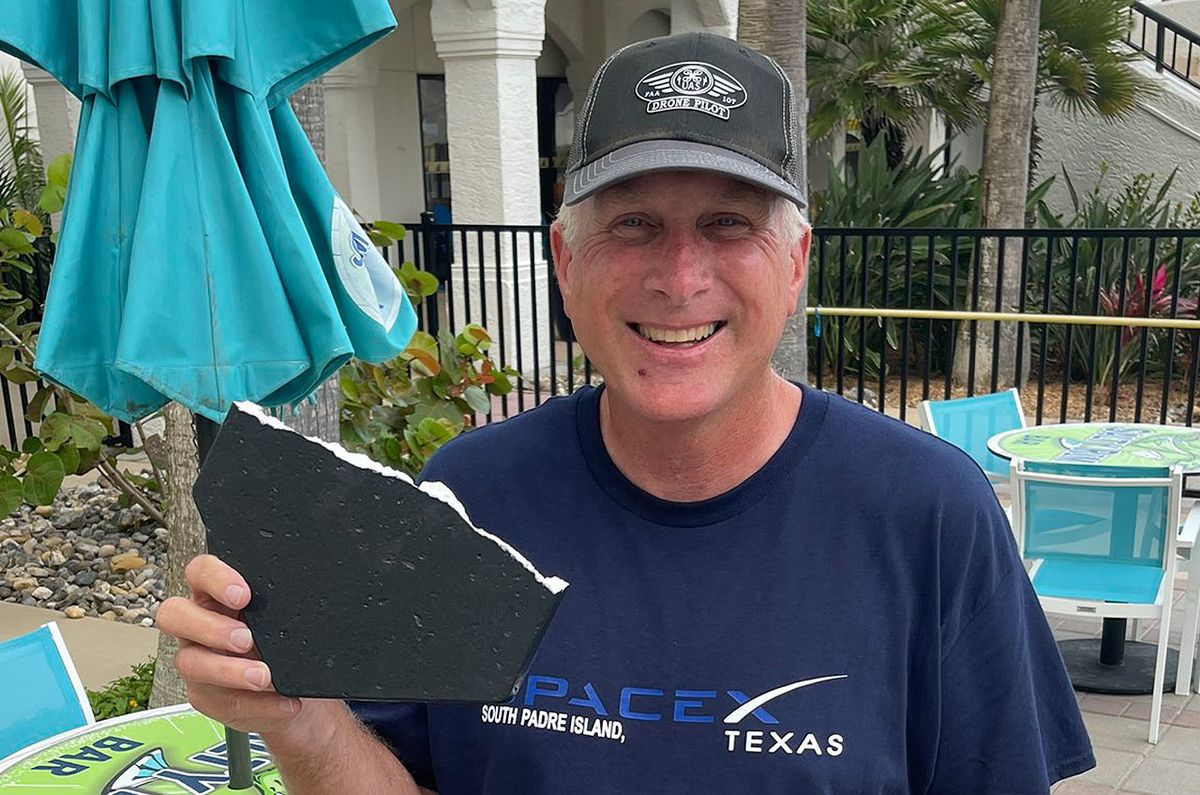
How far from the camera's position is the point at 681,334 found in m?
1.45

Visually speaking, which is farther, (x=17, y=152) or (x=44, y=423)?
(x=17, y=152)

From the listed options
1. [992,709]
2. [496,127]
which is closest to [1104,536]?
[992,709]

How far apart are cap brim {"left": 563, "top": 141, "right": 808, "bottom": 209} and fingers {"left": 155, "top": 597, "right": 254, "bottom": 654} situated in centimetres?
64

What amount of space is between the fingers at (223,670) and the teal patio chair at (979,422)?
15.2 ft

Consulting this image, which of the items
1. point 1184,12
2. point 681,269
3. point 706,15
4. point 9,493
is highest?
point 1184,12

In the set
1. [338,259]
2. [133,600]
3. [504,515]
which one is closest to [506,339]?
[133,600]

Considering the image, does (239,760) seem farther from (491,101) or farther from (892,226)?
(892,226)

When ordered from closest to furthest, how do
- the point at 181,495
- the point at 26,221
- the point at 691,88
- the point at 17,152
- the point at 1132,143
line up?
1. the point at 691,88
2. the point at 181,495
3. the point at 26,221
4. the point at 17,152
5. the point at 1132,143

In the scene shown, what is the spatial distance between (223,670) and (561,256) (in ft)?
2.30

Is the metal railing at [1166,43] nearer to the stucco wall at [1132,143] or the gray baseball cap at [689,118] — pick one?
the stucco wall at [1132,143]

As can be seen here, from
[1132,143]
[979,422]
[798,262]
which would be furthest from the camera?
[1132,143]

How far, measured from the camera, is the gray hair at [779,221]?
1.47 meters

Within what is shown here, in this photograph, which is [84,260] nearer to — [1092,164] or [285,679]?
[285,679]

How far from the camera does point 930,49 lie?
12805mm
